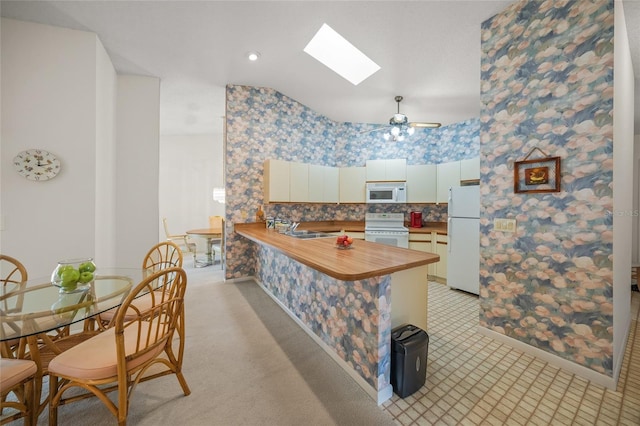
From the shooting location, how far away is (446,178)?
14.1ft

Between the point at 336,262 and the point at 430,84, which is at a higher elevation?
the point at 430,84

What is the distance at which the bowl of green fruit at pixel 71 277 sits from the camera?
4.98 ft

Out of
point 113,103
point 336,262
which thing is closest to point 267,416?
point 336,262

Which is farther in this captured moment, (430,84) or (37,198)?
(430,84)

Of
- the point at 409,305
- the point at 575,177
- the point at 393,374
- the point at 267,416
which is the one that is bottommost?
the point at 267,416

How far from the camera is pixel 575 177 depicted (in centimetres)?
186

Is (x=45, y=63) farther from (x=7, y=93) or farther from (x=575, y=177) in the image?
(x=575, y=177)

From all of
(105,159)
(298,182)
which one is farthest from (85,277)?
(298,182)

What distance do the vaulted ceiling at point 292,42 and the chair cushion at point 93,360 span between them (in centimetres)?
283

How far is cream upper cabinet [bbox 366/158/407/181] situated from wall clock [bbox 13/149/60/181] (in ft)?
14.1

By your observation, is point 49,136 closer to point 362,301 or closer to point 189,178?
point 362,301

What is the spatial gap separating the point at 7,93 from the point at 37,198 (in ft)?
3.27

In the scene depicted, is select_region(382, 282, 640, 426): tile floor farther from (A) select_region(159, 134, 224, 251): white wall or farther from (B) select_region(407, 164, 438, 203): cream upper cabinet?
(A) select_region(159, 134, 224, 251): white wall

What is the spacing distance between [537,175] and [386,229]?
8.62ft
